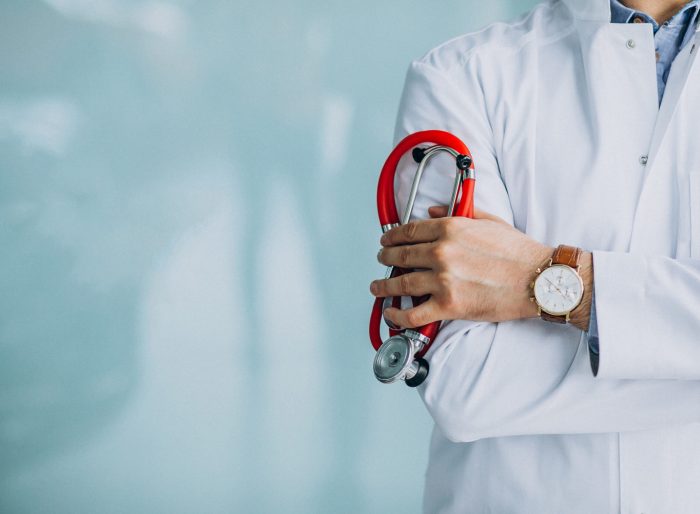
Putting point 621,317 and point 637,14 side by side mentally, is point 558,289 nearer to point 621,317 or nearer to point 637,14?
point 621,317

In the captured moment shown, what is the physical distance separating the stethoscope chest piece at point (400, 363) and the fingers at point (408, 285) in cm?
6

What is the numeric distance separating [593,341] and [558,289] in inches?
3.2

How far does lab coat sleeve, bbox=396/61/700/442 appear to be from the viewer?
0.95 m

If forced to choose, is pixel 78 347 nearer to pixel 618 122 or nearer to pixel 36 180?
pixel 36 180

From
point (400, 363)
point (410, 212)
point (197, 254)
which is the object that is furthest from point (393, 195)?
point (197, 254)

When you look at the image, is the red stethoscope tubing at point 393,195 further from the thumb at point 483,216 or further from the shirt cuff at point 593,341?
the shirt cuff at point 593,341

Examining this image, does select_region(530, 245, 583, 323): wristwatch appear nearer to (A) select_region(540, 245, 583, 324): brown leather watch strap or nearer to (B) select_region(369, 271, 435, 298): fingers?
(A) select_region(540, 245, 583, 324): brown leather watch strap

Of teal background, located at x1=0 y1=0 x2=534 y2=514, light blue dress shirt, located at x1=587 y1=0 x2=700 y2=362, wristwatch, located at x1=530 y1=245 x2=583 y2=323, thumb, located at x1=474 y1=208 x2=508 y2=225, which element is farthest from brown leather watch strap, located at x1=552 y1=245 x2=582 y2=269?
teal background, located at x1=0 y1=0 x2=534 y2=514

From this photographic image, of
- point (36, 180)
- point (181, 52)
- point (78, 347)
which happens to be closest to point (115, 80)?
point (181, 52)

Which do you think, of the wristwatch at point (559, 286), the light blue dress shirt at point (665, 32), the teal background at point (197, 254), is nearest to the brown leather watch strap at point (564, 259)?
the wristwatch at point (559, 286)

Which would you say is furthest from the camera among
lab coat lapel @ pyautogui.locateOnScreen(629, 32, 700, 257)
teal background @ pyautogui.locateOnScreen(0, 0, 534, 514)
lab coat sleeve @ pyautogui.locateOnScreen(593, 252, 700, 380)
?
teal background @ pyautogui.locateOnScreen(0, 0, 534, 514)

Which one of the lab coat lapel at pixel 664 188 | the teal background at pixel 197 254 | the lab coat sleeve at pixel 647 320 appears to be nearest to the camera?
the lab coat sleeve at pixel 647 320

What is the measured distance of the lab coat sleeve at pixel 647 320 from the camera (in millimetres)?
919

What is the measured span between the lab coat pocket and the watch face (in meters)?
0.18
